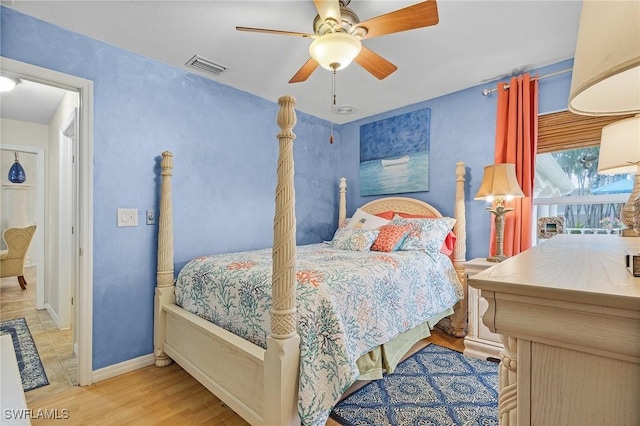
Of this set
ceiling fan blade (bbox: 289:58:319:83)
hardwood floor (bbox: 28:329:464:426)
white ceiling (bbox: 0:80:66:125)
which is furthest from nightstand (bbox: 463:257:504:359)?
white ceiling (bbox: 0:80:66:125)

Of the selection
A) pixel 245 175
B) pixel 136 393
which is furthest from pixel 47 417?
pixel 245 175

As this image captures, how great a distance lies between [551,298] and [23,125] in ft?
18.2

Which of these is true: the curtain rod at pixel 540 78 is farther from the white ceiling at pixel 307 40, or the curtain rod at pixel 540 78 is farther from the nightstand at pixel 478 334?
the nightstand at pixel 478 334

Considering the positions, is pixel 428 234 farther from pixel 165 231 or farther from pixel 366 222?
pixel 165 231

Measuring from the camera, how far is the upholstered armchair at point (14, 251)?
14.0 ft

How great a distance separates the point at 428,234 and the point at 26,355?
3463 mm

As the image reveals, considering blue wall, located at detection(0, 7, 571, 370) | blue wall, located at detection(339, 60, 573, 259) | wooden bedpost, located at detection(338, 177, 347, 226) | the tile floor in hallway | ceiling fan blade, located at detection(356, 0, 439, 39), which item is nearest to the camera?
ceiling fan blade, located at detection(356, 0, 439, 39)

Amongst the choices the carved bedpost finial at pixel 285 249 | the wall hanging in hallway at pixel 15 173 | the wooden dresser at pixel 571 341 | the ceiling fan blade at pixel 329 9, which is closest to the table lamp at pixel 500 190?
the ceiling fan blade at pixel 329 9

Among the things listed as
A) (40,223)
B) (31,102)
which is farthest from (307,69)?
(40,223)

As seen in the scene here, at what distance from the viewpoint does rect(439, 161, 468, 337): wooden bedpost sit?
8.99 ft

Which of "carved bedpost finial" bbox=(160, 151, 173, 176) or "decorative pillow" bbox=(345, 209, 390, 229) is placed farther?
"decorative pillow" bbox=(345, 209, 390, 229)

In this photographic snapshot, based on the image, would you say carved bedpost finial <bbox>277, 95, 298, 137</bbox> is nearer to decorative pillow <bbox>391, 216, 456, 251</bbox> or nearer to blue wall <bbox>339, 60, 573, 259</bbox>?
decorative pillow <bbox>391, 216, 456, 251</bbox>

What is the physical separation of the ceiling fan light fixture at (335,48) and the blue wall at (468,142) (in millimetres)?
1834

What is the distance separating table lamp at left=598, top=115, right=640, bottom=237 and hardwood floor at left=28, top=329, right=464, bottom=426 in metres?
1.95
